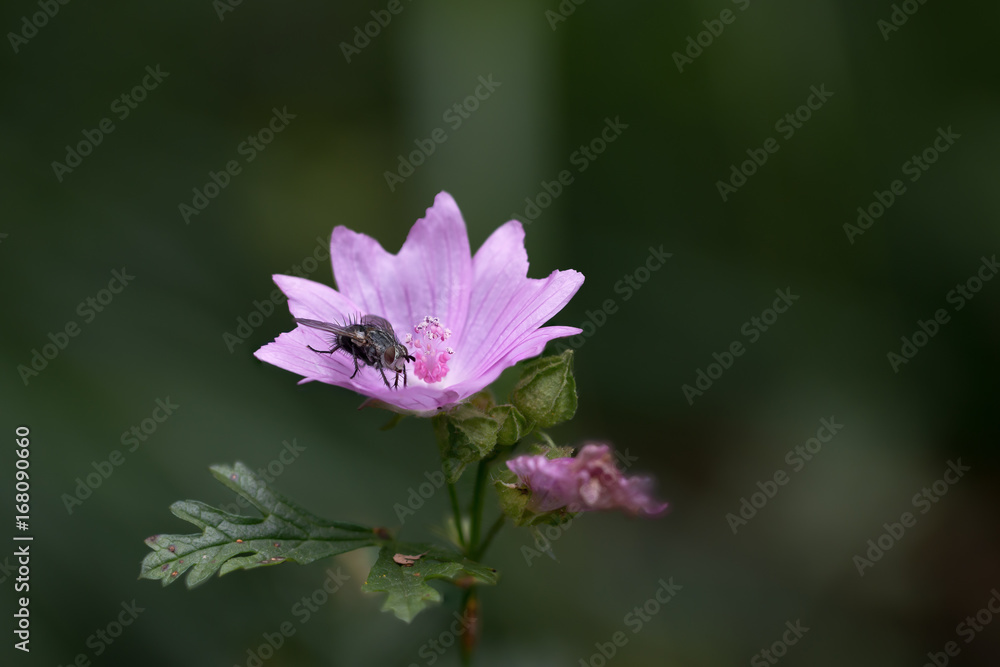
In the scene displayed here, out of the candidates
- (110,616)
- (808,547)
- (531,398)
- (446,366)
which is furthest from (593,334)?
(110,616)
